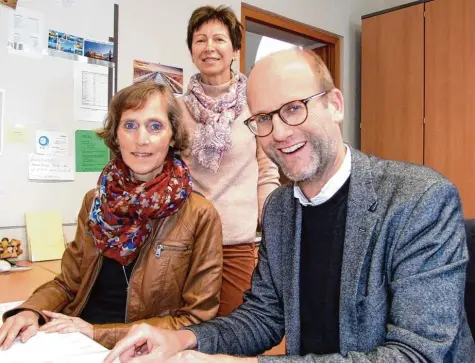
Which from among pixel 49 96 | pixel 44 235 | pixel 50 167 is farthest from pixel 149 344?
pixel 49 96

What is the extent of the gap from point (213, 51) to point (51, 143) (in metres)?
0.92

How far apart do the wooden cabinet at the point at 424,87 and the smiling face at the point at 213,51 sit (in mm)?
1956

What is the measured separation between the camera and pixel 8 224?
79.6 inches

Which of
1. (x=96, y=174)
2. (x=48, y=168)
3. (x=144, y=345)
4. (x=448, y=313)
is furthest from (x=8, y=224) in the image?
(x=448, y=313)

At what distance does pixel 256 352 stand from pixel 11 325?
0.55 meters

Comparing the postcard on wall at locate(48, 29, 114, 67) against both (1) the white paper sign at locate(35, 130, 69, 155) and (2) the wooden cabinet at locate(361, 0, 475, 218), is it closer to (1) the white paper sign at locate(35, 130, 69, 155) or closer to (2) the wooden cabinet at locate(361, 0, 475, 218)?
(1) the white paper sign at locate(35, 130, 69, 155)

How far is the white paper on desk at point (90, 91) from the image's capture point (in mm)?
2211

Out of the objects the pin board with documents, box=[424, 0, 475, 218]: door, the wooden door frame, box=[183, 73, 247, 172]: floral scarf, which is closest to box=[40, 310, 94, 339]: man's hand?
box=[183, 73, 247, 172]: floral scarf

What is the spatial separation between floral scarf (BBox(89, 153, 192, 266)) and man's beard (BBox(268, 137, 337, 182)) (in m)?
0.40

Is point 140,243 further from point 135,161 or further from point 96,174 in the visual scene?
point 96,174

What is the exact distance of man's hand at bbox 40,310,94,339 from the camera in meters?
1.06

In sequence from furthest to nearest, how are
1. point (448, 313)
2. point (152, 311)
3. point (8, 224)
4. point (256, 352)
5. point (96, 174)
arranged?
point (96, 174) < point (8, 224) < point (152, 311) < point (256, 352) < point (448, 313)

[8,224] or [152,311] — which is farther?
[8,224]

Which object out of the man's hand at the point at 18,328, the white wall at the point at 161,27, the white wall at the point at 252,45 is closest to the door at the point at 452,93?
the white wall at the point at 161,27
